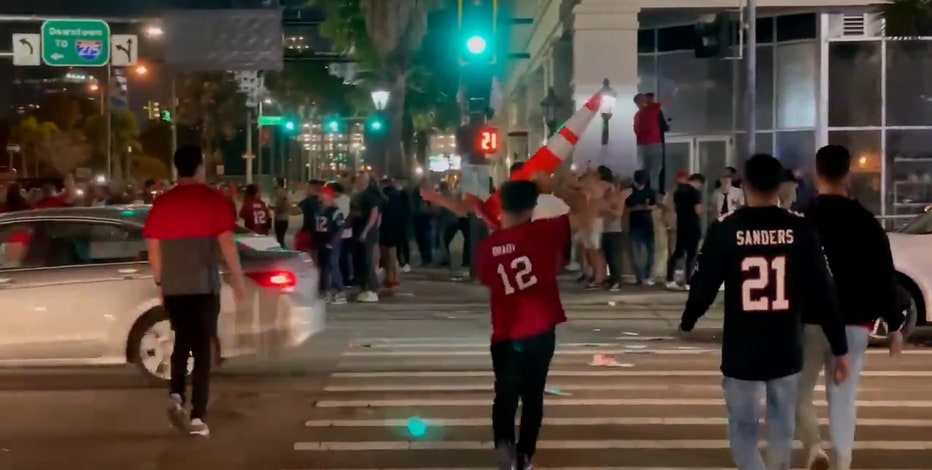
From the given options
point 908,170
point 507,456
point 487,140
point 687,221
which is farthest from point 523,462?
point 908,170

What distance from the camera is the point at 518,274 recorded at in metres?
6.84

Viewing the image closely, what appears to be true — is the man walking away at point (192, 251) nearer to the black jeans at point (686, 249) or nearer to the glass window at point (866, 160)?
the black jeans at point (686, 249)

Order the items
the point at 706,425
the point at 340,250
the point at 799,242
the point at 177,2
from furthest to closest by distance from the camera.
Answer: the point at 177,2 → the point at 340,250 → the point at 706,425 → the point at 799,242

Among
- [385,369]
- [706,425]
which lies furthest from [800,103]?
[706,425]

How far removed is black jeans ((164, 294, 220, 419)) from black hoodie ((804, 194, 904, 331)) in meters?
3.92

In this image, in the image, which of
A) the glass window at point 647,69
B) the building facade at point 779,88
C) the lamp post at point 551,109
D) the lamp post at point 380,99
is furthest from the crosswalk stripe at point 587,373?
the lamp post at point 380,99

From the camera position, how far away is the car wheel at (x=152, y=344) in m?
10.6

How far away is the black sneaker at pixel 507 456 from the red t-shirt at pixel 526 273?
2.01ft

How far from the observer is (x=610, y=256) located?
18.6 meters

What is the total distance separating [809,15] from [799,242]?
68.2 feet

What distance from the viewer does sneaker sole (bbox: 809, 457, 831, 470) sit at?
662 cm

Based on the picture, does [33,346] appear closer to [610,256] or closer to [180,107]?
[610,256]

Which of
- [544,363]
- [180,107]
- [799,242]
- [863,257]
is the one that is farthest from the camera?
[180,107]

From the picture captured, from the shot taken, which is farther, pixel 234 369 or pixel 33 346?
pixel 234 369
